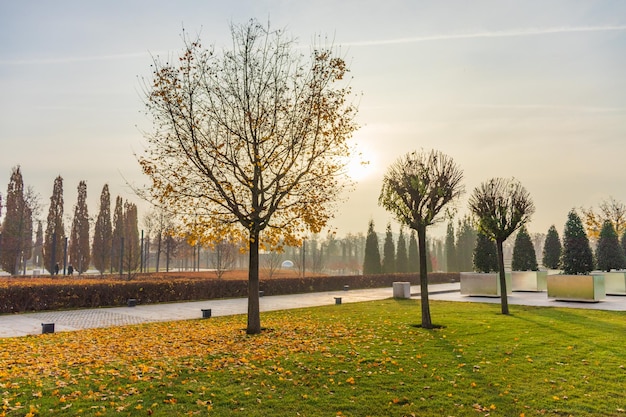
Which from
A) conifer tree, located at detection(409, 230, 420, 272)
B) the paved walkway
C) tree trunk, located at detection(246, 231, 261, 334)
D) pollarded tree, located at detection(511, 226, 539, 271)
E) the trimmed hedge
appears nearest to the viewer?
tree trunk, located at detection(246, 231, 261, 334)

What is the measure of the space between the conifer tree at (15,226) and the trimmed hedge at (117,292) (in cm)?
2781

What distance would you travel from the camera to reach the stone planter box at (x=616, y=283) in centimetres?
2336

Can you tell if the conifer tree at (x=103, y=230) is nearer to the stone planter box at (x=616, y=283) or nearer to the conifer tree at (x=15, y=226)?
the conifer tree at (x=15, y=226)

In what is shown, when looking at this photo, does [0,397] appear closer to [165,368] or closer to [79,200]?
[165,368]

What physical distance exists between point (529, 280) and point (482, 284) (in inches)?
181

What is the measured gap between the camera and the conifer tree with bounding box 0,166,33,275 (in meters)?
44.1

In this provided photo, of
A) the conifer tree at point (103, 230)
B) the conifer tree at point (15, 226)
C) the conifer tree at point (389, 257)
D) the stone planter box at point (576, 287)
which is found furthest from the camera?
the conifer tree at point (103, 230)

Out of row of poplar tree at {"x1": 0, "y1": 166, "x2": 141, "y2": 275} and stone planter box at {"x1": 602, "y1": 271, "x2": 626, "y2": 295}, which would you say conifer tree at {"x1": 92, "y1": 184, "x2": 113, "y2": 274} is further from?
stone planter box at {"x1": 602, "y1": 271, "x2": 626, "y2": 295}

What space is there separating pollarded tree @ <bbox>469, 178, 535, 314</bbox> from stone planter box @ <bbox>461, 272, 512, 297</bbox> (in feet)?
21.8

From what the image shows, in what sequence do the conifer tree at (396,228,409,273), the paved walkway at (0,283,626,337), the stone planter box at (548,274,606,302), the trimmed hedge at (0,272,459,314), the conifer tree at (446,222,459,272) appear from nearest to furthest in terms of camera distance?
the paved walkway at (0,283,626,337), the trimmed hedge at (0,272,459,314), the stone planter box at (548,274,606,302), the conifer tree at (396,228,409,273), the conifer tree at (446,222,459,272)

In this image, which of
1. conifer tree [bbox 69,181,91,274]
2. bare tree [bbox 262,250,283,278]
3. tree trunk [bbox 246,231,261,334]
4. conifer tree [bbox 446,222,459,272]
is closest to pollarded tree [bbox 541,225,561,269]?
bare tree [bbox 262,250,283,278]

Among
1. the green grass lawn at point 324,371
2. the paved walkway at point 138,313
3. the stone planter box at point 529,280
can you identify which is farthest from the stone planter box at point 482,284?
the green grass lawn at point 324,371

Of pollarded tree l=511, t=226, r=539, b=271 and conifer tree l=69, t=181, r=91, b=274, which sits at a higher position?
conifer tree l=69, t=181, r=91, b=274

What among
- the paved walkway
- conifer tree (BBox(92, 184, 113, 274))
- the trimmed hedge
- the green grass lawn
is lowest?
the paved walkway
